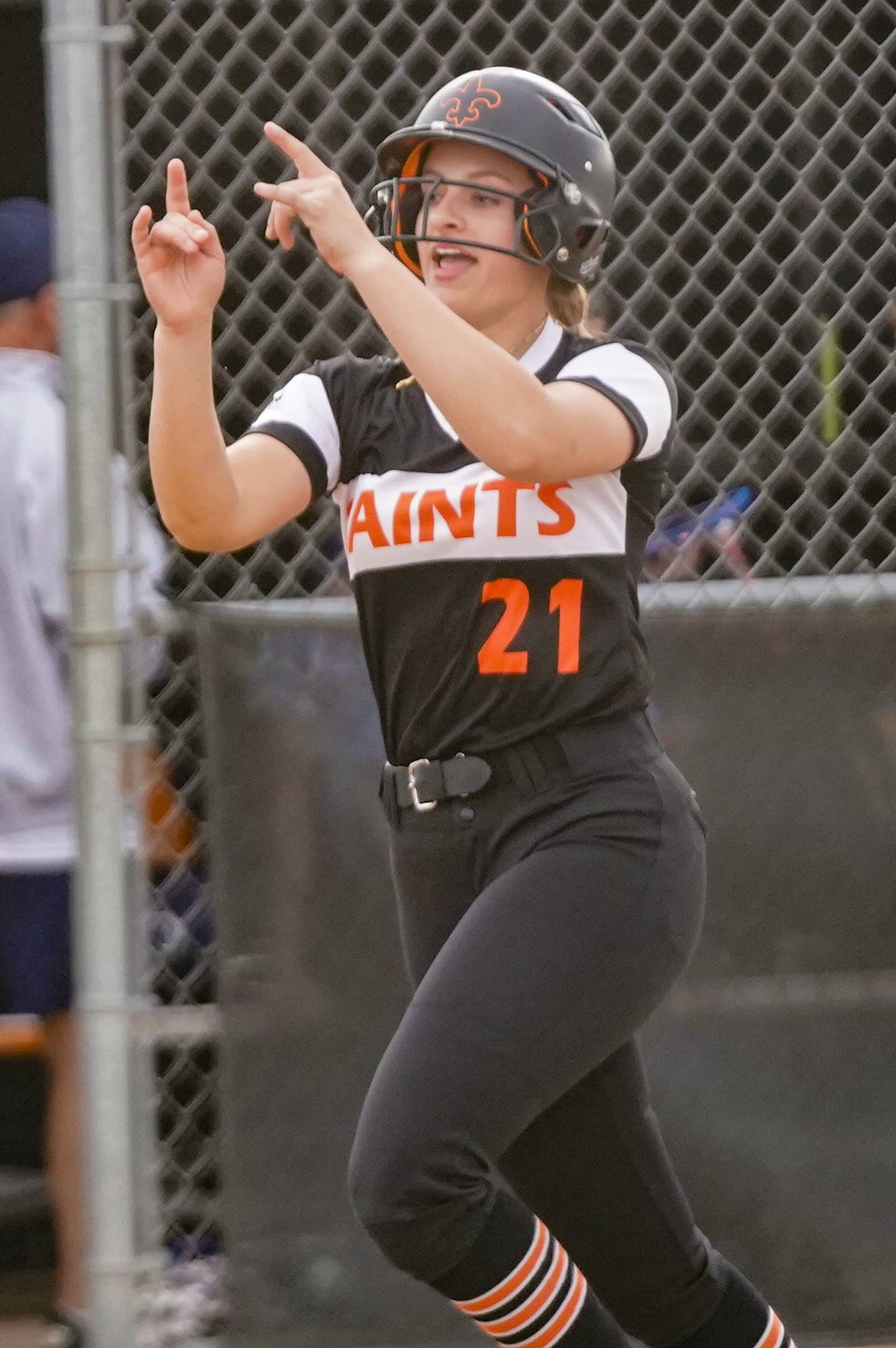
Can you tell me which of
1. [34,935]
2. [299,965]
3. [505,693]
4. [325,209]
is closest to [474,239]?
[325,209]

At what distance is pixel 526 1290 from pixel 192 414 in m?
1.20

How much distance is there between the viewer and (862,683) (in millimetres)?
3816

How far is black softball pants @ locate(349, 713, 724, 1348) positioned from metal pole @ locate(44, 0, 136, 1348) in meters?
0.68

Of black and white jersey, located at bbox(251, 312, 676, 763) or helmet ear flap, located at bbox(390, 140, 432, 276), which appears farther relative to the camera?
helmet ear flap, located at bbox(390, 140, 432, 276)

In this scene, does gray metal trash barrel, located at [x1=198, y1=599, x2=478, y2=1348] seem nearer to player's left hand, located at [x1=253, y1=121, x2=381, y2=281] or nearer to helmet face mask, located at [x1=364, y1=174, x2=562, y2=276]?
helmet face mask, located at [x1=364, y1=174, x2=562, y2=276]

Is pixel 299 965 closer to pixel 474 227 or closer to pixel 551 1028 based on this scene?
pixel 551 1028

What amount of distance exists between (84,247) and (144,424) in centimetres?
97

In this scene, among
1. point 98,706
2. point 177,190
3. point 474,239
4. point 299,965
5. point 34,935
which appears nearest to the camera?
point 177,190

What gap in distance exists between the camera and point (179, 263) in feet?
8.66

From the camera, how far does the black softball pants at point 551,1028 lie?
2.44 m

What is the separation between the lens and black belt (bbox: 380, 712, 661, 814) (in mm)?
2617

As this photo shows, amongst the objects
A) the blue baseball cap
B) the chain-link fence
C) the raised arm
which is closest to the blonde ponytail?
the raised arm

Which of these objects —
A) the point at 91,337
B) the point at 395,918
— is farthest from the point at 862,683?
the point at 91,337

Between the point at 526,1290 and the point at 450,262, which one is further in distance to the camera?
the point at 450,262
